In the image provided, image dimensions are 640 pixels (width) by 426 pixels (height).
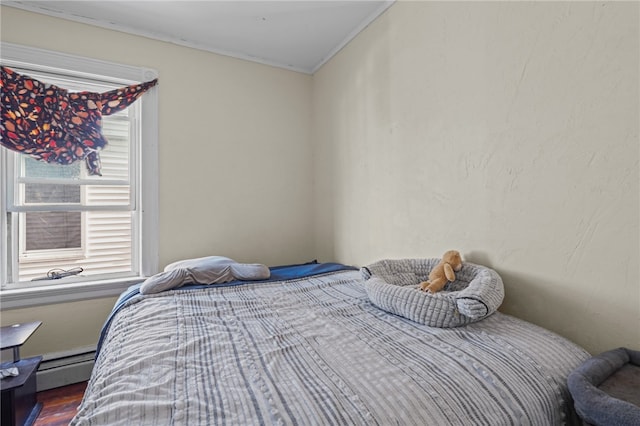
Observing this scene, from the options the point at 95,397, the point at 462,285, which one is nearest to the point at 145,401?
the point at 95,397

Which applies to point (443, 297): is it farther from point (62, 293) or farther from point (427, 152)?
point (62, 293)

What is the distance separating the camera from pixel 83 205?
2.24 metres

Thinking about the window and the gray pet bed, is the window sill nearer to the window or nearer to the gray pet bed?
the window

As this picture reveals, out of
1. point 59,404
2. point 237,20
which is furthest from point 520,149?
point 59,404

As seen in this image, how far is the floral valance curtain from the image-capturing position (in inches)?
77.0

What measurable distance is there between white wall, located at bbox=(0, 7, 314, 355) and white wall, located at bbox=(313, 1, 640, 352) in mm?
958

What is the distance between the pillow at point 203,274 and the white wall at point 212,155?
0.60 m

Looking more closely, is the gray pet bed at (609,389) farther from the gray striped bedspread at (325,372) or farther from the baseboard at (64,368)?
the baseboard at (64,368)

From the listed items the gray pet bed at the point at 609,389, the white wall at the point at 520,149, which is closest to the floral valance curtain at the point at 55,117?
the white wall at the point at 520,149

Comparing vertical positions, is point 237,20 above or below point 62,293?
above

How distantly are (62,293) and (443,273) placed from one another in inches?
97.0

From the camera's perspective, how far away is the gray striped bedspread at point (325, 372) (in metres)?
0.71

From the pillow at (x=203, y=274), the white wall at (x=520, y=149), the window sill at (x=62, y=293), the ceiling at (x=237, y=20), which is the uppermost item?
the ceiling at (x=237, y=20)

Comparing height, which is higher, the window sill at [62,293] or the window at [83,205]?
the window at [83,205]
